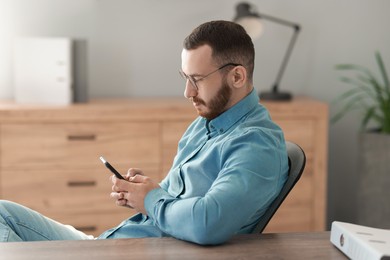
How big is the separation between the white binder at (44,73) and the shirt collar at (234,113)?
186 centimetres

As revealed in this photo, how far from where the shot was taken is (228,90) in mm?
2125

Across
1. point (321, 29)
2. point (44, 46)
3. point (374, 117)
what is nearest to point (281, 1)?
point (321, 29)

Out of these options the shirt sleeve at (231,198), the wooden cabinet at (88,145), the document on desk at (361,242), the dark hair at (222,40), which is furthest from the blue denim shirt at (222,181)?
the wooden cabinet at (88,145)

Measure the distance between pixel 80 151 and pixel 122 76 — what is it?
1.98 feet

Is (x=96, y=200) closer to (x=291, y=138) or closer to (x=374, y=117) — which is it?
(x=291, y=138)

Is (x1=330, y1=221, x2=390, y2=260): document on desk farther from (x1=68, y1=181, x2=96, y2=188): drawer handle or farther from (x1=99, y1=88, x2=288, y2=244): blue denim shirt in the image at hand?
(x1=68, y1=181, x2=96, y2=188): drawer handle

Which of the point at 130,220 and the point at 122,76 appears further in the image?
the point at 122,76

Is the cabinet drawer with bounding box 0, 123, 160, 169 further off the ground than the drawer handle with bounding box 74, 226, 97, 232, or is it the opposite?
the cabinet drawer with bounding box 0, 123, 160, 169

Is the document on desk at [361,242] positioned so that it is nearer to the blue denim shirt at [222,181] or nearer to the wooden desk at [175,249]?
the wooden desk at [175,249]

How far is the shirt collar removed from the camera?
6.97 ft

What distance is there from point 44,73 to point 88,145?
1.44 ft

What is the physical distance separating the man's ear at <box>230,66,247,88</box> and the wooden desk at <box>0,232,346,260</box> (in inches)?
19.2

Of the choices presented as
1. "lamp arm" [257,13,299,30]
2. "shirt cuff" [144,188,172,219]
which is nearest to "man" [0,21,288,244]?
"shirt cuff" [144,188,172,219]

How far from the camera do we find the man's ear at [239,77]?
210 centimetres
